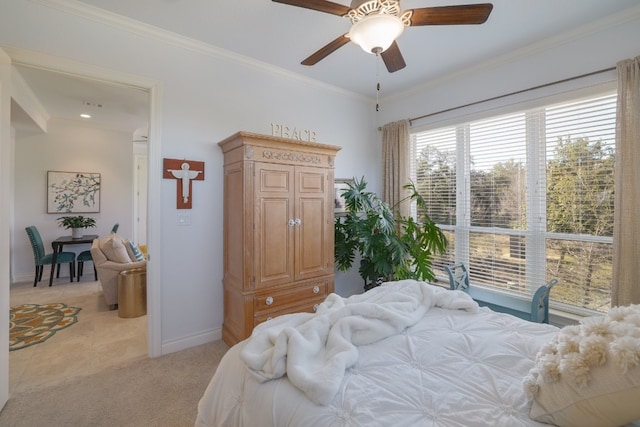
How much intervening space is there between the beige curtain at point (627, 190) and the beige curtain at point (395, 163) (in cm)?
184

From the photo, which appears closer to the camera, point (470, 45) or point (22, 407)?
point (22, 407)

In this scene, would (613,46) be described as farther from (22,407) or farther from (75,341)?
(75,341)

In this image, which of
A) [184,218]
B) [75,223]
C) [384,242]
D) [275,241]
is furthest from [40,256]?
[384,242]

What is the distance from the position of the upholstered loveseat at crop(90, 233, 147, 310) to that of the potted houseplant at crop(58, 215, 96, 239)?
5.18 ft

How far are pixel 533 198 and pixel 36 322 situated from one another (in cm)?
529

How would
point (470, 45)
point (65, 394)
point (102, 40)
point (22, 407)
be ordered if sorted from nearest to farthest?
1. point (22, 407)
2. point (65, 394)
3. point (102, 40)
4. point (470, 45)

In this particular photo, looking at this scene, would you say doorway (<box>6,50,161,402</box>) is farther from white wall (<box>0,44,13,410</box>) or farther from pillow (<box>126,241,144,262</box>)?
pillow (<box>126,241,144,262</box>)

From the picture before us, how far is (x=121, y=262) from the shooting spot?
352cm

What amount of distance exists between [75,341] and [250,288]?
6.14 feet

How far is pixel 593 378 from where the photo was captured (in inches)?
32.8

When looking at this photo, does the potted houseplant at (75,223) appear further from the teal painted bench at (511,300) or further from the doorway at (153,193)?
the teal painted bench at (511,300)

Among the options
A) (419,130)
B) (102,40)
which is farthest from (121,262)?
(419,130)

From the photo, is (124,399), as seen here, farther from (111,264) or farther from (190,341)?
(111,264)

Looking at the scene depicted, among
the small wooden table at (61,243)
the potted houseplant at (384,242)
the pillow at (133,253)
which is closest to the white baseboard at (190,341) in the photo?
the potted houseplant at (384,242)
